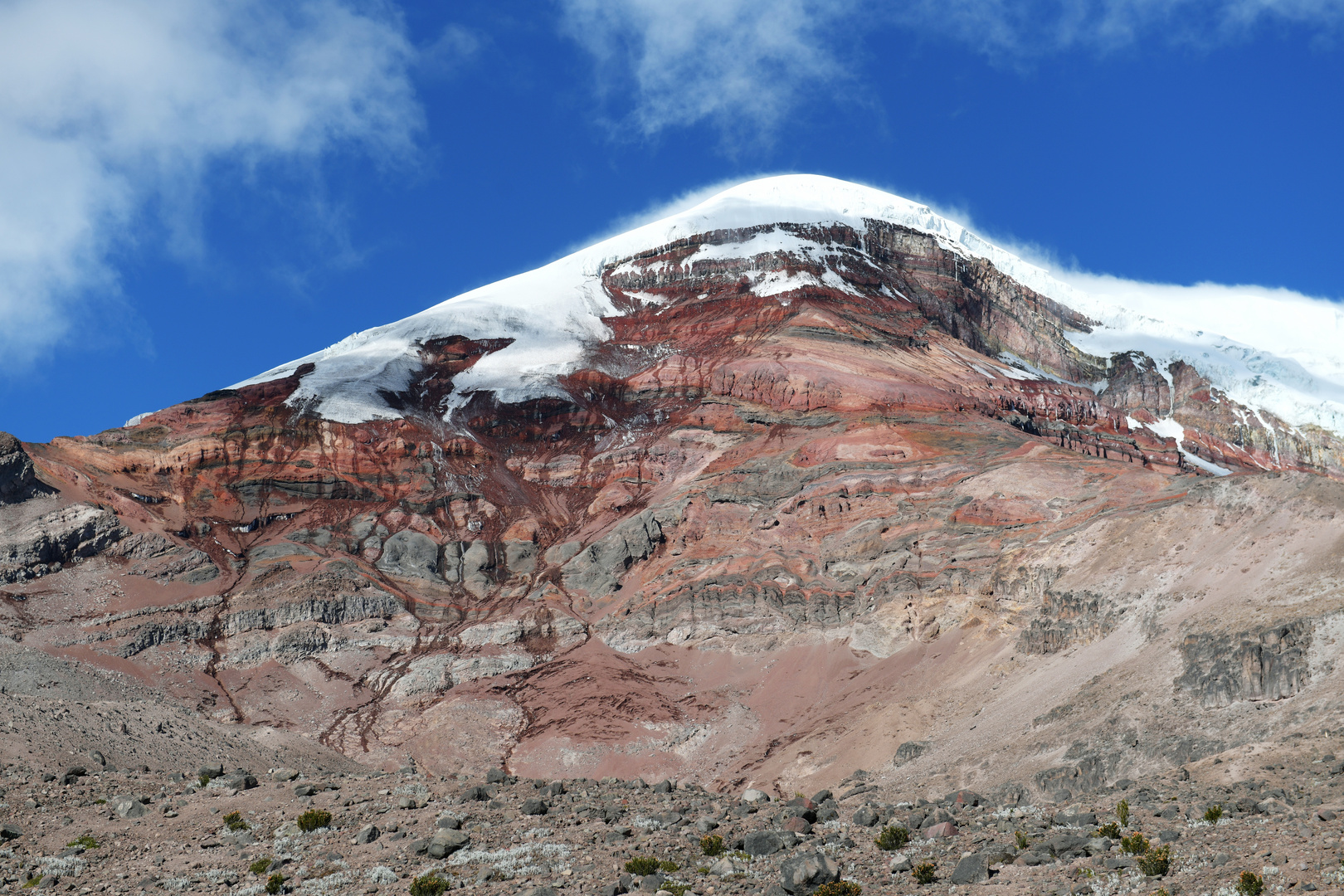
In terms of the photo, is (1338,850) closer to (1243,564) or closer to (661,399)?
(1243,564)

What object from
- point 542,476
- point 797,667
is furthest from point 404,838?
point 542,476

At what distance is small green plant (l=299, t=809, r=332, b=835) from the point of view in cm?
2800

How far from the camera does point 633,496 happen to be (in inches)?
4213

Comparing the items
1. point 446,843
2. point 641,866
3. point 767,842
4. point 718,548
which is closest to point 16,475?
point 718,548

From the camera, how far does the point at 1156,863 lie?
2038cm

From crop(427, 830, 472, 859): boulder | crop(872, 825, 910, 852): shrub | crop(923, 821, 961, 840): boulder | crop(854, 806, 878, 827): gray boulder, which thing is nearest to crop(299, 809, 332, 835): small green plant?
crop(427, 830, 472, 859): boulder

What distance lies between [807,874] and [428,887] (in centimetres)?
793

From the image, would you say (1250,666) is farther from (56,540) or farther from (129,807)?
(56,540)

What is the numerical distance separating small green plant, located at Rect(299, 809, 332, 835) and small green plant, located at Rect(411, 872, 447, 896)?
6.19 m

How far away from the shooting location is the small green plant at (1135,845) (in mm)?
21828

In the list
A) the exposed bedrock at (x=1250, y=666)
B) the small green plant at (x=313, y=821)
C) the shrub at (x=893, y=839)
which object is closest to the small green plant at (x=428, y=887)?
the small green plant at (x=313, y=821)

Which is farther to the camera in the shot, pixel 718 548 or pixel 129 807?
pixel 718 548

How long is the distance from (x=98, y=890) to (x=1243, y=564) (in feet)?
173

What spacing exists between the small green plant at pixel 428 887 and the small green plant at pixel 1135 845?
14097 mm
